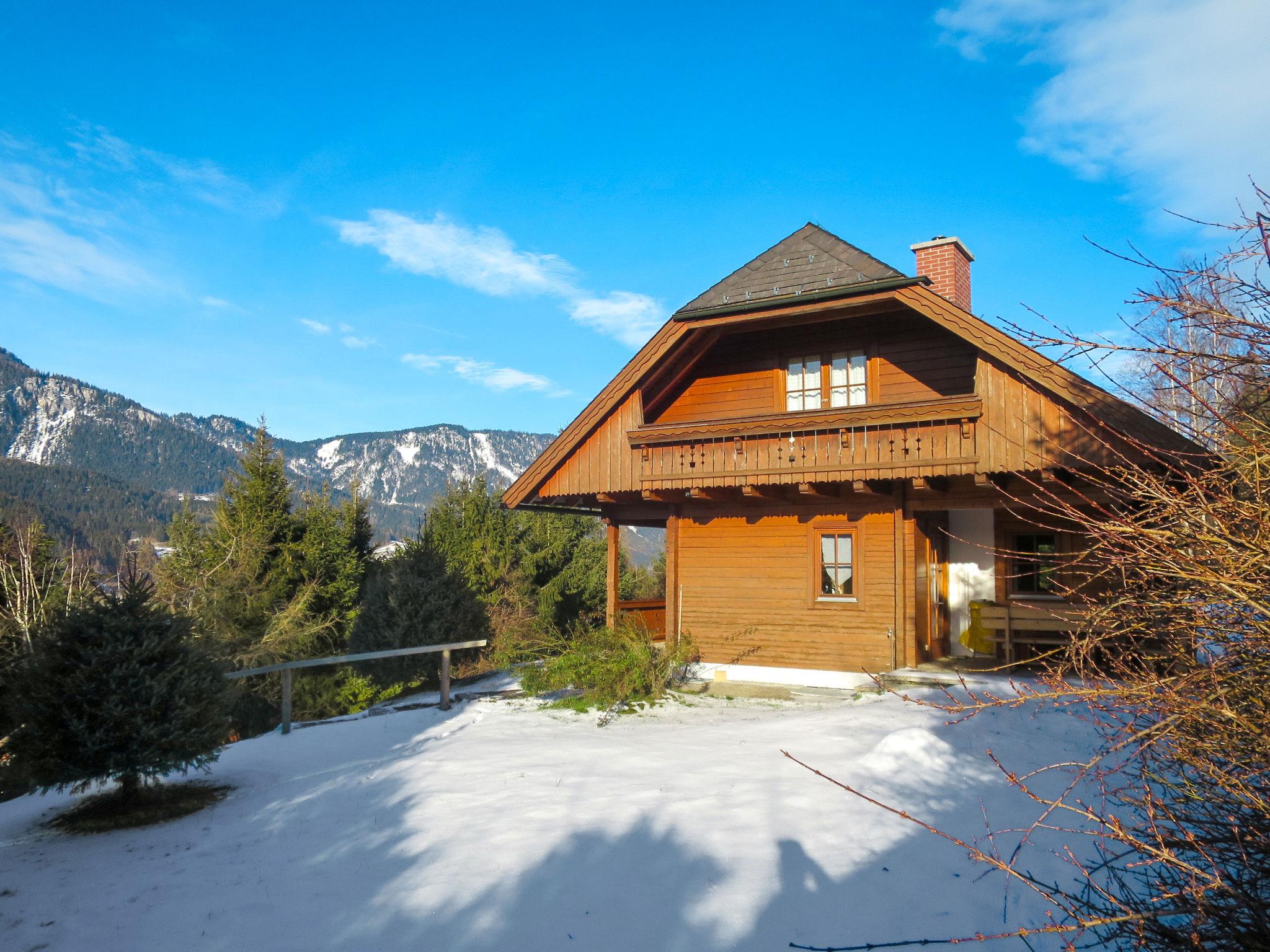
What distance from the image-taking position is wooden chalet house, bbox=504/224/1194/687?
39.4ft

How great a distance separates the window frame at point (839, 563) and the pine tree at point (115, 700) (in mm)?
9158

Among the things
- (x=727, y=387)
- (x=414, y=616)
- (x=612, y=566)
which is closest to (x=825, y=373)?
(x=727, y=387)

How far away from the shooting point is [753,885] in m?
→ 5.41

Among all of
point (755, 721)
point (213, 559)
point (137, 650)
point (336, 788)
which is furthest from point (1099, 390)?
point (213, 559)

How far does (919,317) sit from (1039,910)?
1004 cm

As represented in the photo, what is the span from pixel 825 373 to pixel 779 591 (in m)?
3.75

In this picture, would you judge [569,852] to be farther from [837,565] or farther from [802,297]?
[802,297]

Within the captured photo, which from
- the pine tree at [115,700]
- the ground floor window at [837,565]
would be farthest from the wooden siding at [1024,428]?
the pine tree at [115,700]

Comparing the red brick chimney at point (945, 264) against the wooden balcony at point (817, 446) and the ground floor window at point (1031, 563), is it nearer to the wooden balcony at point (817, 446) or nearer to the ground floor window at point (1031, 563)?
the wooden balcony at point (817, 446)

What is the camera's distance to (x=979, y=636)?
13664 millimetres

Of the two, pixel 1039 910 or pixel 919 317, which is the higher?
pixel 919 317

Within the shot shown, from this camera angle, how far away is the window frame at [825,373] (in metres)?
13.7

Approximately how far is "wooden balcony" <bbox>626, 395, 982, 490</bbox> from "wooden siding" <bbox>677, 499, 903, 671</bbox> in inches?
55.3

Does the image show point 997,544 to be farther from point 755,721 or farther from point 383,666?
point 383,666
